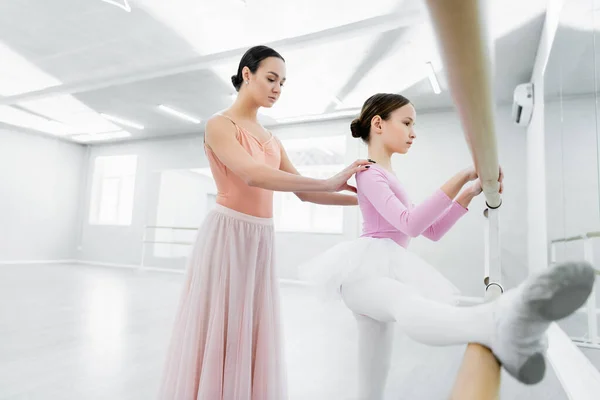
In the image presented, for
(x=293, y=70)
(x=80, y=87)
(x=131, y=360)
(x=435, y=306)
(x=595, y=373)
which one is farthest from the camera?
(x=80, y=87)

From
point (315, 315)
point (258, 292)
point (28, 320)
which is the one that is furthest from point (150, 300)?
point (258, 292)

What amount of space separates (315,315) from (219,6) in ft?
9.97

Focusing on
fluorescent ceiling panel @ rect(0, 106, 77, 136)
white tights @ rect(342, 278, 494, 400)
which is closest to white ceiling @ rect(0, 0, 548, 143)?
fluorescent ceiling panel @ rect(0, 106, 77, 136)

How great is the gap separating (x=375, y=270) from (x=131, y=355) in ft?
6.20

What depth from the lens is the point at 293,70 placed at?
193 inches

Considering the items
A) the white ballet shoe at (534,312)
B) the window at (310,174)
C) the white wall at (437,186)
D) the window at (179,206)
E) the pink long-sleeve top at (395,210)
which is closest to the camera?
the white ballet shoe at (534,312)

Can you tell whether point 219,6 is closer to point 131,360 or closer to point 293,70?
point 293,70

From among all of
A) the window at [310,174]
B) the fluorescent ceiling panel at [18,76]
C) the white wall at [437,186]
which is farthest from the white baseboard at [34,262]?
the white wall at [437,186]

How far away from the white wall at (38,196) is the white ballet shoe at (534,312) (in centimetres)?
1018

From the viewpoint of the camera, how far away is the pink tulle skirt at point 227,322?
Result: 1101 mm

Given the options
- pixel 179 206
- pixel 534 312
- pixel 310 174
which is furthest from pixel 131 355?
pixel 179 206

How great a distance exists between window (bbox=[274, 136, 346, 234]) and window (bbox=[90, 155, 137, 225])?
3.73 meters

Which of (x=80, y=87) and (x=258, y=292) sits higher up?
(x=80, y=87)

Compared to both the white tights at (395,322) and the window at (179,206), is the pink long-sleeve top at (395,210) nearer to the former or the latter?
the white tights at (395,322)
